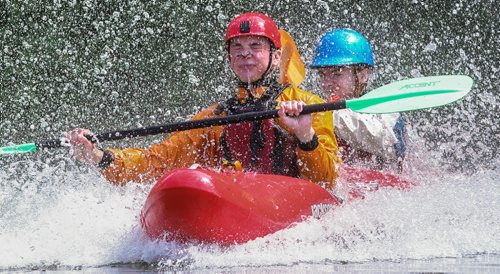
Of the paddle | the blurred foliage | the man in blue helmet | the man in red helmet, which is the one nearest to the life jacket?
the man in red helmet

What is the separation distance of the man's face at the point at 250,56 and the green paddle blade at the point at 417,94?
2.10ft

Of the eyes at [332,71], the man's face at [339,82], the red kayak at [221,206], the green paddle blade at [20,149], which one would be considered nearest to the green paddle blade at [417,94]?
the red kayak at [221,206]

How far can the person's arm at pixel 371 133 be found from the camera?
6141 mm

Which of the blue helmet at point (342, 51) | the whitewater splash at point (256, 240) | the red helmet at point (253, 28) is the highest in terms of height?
the red helmet at point (253, 28)

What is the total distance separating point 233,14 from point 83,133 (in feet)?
23.7

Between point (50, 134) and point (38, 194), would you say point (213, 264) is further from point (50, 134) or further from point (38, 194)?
point (50, 134)

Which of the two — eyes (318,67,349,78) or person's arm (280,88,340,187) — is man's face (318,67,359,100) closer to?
eyes (318,67,349,78)

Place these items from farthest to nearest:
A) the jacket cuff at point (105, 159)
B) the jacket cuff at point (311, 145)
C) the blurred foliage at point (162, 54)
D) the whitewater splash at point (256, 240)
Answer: the blurred foliage at point (162, 54) → the jacket cuff at point (105, 159) → the jacket cuff at point (311, 145) → the whitewater splash at point (256, 240)

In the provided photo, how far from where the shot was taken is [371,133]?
6.12m

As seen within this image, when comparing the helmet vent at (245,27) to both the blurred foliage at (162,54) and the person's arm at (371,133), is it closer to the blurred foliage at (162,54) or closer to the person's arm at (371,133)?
the person's arm at (371,133)

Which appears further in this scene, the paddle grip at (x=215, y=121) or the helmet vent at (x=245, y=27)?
the helmet vent at (x=245, y=27)

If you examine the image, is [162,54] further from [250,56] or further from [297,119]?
[297,119]

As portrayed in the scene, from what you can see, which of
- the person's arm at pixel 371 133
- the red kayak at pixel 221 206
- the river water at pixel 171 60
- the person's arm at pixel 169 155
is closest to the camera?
the red kayak at pixel 221 206

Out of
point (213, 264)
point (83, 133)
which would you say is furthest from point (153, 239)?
point (83, 133)
